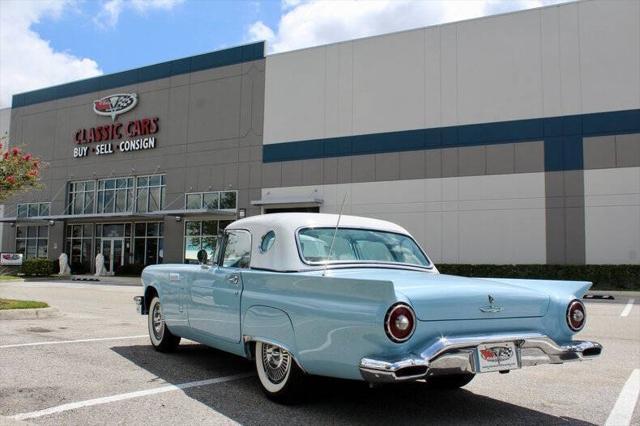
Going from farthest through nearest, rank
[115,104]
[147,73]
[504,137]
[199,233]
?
1. [115,104]
2. [147,73]
3. [199,233]
4. [504,137]

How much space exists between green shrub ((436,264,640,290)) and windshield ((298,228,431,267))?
59.7ft

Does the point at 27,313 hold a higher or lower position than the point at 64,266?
higher

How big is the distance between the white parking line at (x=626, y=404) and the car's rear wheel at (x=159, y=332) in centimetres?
507

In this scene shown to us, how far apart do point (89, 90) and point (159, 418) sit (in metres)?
37.6

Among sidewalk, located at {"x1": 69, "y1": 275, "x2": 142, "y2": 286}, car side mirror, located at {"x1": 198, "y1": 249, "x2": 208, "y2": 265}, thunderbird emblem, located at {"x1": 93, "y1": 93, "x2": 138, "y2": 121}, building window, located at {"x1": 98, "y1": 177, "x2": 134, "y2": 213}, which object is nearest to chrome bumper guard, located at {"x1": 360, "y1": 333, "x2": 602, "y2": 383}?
car side mirror, located at {"x1": 198, "y1": 249, "x2": 208, "y2": 265}

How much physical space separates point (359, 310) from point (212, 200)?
28844 millimetres

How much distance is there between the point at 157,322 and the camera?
770 centimetres

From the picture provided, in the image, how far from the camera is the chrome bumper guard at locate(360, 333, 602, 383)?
3.78 m

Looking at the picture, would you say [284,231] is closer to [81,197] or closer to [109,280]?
[109,280]

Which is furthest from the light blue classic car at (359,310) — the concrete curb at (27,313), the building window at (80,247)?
the building window at (80,247)

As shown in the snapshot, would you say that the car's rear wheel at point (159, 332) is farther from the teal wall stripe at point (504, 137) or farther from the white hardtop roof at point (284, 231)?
the teal wall stripe at point (504, 137)

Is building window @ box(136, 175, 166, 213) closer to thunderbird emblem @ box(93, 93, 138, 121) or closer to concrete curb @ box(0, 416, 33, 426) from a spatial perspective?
thunderbird emblem @ box(93, 93, 138, 121)

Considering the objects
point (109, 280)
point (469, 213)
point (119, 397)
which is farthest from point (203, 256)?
point (109, 280)

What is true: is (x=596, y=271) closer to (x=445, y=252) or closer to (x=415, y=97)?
(x=445, y=252)
